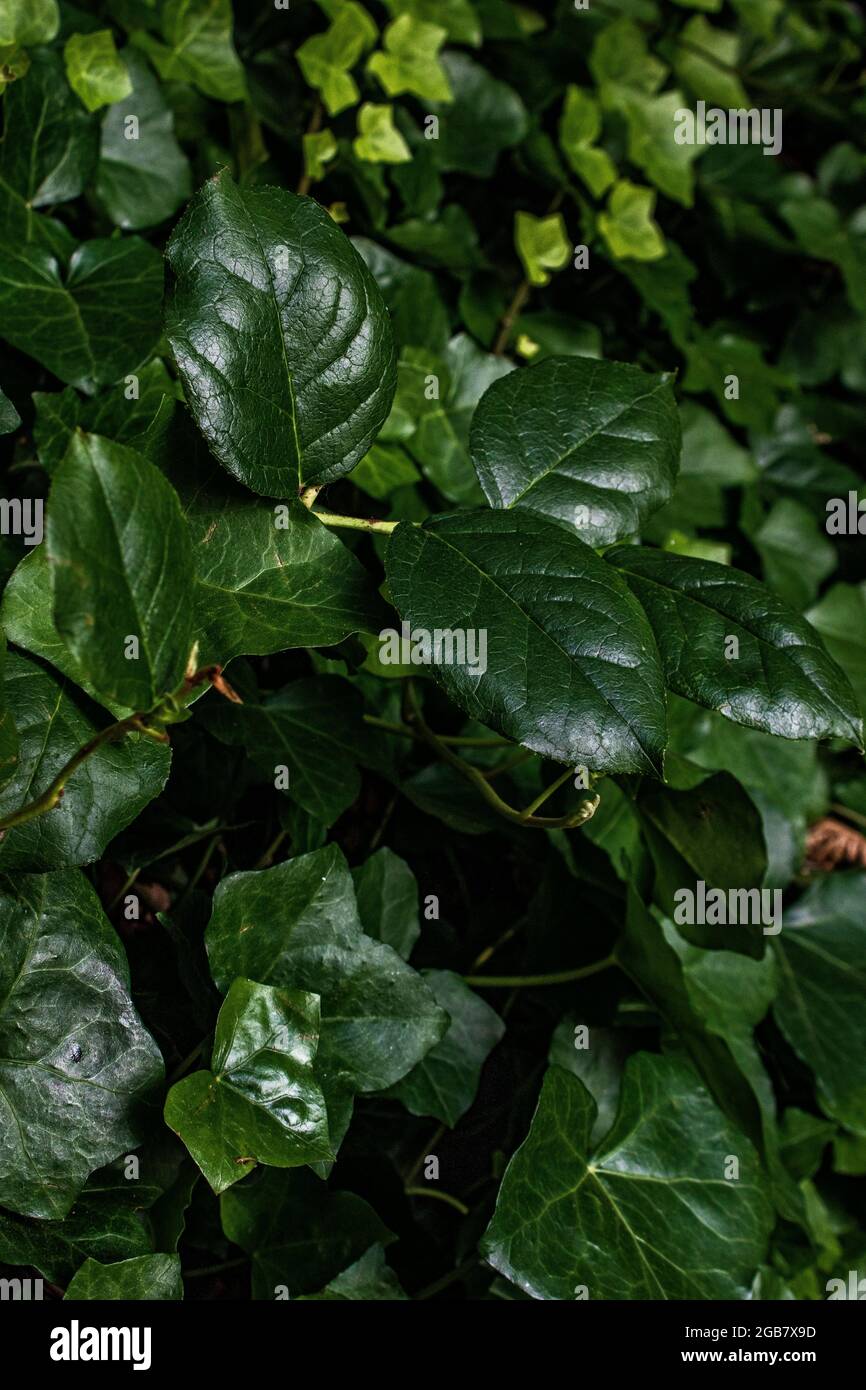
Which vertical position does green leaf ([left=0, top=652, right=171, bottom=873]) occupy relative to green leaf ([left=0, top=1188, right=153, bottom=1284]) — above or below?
above

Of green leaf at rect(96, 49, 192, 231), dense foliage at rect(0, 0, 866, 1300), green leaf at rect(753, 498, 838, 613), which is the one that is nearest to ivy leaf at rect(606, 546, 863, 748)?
dense foliage at rect(0, 0, 866, 1300)

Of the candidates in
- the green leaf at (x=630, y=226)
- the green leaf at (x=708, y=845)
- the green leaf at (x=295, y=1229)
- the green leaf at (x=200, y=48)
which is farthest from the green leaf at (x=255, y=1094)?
the green leaf at (x=630, y=226)

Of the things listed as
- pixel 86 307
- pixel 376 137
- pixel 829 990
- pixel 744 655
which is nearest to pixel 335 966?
pixel 744 655

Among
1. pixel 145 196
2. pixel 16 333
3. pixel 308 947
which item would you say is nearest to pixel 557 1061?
pixel 308 947

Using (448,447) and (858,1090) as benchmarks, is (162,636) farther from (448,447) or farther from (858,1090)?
(858,1090)

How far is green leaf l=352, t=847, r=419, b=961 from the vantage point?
3.08ft

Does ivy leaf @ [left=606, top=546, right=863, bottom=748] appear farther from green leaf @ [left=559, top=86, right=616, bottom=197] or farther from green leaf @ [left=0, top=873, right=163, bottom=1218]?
green leaf @ [left=559, top=86, right=616, bottom=197]

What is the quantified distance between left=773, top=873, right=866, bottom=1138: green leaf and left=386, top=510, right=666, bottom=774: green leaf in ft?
2.62

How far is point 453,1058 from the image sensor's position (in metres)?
0.96

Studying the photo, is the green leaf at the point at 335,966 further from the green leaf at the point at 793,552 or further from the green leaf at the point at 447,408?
the green leaf at the point at 793,552

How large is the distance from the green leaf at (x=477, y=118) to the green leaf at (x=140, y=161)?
1.27 ft

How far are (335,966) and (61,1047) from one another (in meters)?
0.20

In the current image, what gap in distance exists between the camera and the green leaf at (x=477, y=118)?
4.55ft

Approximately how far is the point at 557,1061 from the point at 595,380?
57cm
